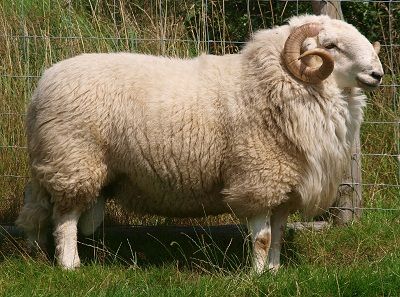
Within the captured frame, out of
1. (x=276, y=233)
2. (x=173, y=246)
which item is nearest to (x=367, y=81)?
(x=276, y=233)

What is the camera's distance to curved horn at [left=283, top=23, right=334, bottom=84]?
16.5ft

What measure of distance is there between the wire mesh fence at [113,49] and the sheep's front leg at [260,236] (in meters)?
Result: 1.38

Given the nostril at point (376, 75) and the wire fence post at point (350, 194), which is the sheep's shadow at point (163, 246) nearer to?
the wire fence post at point (350, 194)

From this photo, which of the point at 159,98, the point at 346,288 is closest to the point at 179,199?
the point at 159,98

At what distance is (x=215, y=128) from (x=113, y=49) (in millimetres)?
1996

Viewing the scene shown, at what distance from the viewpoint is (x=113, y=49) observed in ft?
22.5

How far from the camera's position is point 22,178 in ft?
21.0

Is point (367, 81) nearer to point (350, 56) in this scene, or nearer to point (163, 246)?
point (350, 56)

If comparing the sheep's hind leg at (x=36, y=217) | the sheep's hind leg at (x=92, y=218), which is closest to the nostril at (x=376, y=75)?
the sheep's hind leg at (x=92, y=218)

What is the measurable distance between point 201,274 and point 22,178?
6.17ft

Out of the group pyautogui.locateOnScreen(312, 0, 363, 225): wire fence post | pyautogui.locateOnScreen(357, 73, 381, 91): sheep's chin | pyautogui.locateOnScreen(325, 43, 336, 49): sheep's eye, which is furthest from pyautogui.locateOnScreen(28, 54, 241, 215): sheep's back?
pyautogui.locateOnScreen(312, 0, 363, 225): wire fence post

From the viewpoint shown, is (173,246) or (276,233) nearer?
(276,233)

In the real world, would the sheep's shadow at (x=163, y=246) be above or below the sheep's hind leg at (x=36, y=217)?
below

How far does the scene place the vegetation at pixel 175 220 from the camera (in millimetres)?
4586
